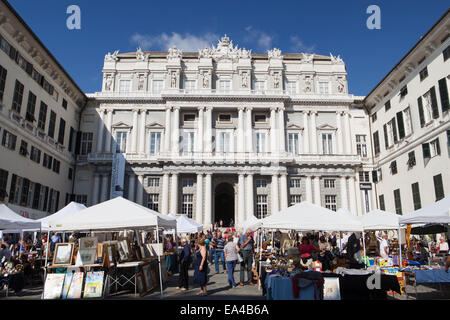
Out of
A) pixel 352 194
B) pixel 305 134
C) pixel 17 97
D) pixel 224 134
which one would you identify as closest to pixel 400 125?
pixel 352 194

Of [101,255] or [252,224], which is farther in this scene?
[252,224]

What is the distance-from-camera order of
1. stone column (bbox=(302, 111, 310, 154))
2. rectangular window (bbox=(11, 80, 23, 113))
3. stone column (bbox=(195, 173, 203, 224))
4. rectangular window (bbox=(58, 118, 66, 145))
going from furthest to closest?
stone column (bbox=(302, 111, 310, 154)) < stone column (bbox=(195, 173, 203, 224)) < rectangular window (bbox=(58, 118, 66, 145)) < rectangular window (bbox=(11, 80, 23, 113))

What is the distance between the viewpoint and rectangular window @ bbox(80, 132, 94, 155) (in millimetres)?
36375

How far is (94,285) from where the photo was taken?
391 inches

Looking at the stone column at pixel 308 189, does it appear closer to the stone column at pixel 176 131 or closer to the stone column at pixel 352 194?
the stone column at pixel 352 194

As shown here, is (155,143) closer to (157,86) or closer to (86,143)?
(157,86)

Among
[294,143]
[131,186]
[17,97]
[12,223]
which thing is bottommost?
[12,223]

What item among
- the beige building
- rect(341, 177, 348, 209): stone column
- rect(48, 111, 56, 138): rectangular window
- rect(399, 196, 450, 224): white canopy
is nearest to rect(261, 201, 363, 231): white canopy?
rect(399, 196, 450, 224): white canopy

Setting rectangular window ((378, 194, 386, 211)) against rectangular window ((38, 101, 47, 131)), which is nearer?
rectangular window ((38, 101, 47, 131))

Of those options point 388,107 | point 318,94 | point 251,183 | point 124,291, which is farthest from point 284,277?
point 318,94

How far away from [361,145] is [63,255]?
3340 centimetres

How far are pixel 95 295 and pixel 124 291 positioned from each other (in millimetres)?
1929

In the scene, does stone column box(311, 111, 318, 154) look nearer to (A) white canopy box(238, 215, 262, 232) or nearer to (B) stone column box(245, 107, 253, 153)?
(B) stone column box(245, 107, 253, 153)
